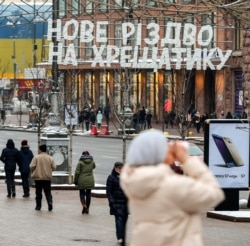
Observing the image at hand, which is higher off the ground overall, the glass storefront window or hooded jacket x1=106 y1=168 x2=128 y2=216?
the glass storefront window

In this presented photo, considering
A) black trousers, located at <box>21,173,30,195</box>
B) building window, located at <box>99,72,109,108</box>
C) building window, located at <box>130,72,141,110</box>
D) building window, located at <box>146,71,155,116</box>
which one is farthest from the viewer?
building window, located at <box>99,72,109,108</box>

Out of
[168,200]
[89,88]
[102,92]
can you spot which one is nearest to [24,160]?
[168,200]

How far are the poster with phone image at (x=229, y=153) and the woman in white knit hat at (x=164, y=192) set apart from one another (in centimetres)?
1646

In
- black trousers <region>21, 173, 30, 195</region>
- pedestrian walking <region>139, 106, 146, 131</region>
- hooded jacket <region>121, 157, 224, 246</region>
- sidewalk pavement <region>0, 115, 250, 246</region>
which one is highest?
hooded jacket <region>121, 157, 224, 246</region>

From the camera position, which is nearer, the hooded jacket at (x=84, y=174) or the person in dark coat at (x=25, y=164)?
the hooded jacket at (x=84, y=174)

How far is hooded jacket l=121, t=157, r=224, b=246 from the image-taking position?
23.0 ft

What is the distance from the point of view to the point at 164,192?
23.1 ft

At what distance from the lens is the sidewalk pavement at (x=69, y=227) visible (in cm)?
1911

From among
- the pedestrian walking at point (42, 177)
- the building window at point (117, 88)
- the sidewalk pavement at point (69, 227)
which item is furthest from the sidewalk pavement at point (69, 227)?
the building window at point (117, 88)

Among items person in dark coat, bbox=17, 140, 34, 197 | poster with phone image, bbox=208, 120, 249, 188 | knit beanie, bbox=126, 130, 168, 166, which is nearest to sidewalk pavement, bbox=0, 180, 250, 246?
poster with phone image, bbox=208, 120, 249, 188

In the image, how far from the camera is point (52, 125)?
34531 mm

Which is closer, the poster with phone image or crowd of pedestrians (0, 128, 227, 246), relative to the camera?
crowd of pedestrians (0, 128, 227, 246)

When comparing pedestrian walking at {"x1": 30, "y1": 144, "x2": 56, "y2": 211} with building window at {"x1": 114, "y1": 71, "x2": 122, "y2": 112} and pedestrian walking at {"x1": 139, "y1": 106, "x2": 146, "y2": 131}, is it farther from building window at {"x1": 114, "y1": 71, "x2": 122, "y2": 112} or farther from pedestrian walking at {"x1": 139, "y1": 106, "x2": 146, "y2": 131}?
pedestrian walking at {"x1": 139, "y1": 106, "x2": 146, "y2": 131}

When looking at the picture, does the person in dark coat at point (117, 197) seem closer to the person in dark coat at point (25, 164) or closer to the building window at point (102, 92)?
the person in dark coat at point (25, 164)
